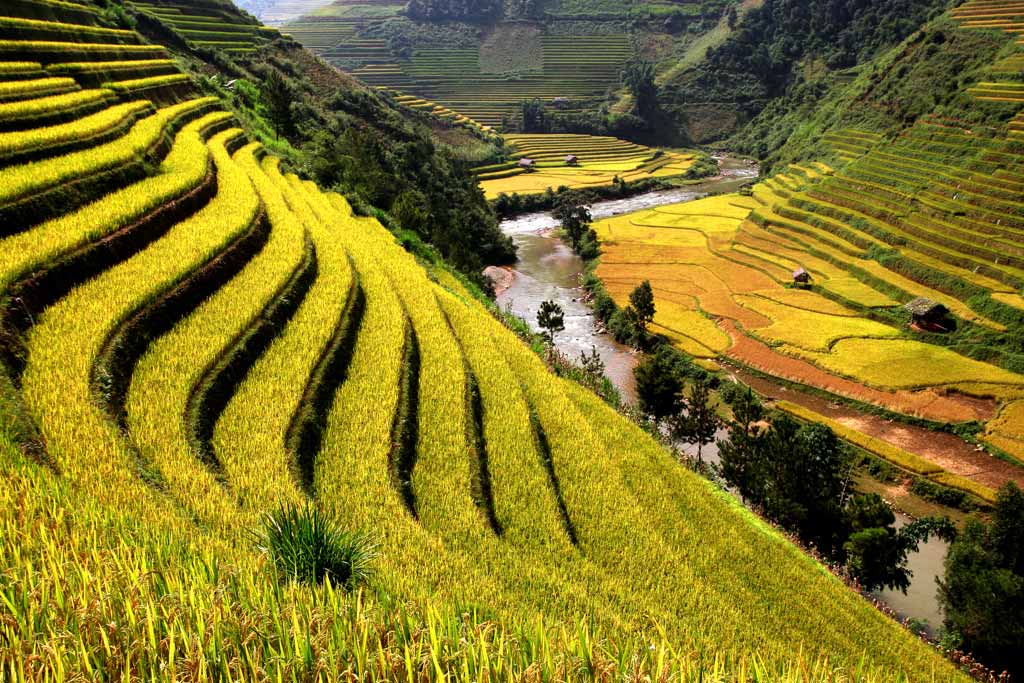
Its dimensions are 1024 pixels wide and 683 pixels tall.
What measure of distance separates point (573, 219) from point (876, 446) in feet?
111

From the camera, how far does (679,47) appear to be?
4811 inches

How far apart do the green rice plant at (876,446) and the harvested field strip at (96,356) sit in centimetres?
2235

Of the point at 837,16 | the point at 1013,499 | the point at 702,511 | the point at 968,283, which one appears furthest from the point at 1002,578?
the point at 837,16

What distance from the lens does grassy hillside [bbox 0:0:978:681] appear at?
3.15 meters

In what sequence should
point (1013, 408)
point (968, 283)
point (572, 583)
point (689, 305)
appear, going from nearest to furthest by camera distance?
point (572, 583)
point (1013, 408)
point (968, 283)
point (689, 305)

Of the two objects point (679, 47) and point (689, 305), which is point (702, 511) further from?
point (679, 47)

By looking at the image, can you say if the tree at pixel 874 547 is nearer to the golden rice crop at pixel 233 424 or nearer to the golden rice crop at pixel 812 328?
the golden rice crop at pixel 812 328

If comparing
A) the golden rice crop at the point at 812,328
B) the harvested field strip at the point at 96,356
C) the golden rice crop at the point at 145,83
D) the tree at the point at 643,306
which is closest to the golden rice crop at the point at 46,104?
the golden rice crop at the point at 145,83

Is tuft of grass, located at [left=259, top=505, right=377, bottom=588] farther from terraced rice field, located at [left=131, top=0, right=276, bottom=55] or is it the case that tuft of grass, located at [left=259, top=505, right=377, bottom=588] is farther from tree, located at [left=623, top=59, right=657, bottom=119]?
tree, located at [left=623, top=59, right=657, bottom=119]

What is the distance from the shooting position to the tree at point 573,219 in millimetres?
49541

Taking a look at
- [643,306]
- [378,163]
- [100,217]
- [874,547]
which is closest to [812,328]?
[643,306]

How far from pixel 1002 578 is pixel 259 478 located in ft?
54.2

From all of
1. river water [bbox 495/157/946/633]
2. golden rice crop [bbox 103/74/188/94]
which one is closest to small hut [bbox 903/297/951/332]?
river water [bbox 495/157/946/633]

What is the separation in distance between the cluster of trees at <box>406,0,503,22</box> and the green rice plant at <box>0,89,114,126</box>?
130181 mm
